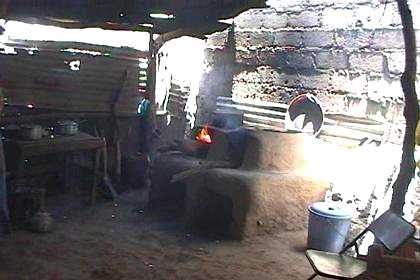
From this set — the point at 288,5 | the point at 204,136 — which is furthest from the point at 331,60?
the point at 204,136

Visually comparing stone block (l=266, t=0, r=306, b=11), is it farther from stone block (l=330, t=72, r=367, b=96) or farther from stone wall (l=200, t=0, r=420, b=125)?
stone block (l=330, t=72, r=367, b=96)

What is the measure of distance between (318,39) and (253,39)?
1.95 meters

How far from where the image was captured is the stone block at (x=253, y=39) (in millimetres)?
11953

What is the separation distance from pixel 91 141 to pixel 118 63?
7.60 feet

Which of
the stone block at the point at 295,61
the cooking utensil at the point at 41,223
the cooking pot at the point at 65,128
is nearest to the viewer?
the cooking utensil at the point at 41,223

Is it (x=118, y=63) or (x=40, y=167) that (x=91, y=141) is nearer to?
(x=40, y=167)

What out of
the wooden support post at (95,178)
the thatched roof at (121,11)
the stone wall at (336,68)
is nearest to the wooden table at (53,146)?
the wooden support post at (95,178)

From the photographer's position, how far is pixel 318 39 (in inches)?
429

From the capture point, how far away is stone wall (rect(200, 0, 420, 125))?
9766 millimetres

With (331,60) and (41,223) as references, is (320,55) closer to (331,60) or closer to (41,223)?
(331,60)

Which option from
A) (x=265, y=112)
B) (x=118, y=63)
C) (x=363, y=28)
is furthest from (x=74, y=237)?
(x=363, y=28)

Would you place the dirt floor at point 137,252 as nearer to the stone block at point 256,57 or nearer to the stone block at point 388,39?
the stone block at point 388,39

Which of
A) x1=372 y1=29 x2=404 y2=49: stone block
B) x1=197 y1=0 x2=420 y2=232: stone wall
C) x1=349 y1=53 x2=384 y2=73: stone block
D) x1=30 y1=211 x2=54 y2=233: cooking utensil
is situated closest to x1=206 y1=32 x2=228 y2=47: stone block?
x1=197 y1=0 x2=420 y2=232: stone wall

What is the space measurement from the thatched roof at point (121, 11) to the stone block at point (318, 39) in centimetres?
254
